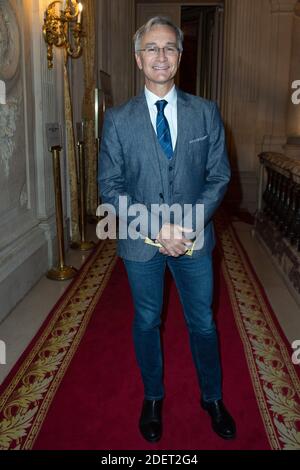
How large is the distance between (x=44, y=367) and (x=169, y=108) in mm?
1851

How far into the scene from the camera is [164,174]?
2.04m

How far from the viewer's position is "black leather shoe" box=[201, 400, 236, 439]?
2.29 m

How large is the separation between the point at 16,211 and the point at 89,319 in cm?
123

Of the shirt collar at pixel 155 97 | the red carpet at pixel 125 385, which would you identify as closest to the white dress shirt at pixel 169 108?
the shirt collar at pixel 155 97

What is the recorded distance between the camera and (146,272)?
212 cm

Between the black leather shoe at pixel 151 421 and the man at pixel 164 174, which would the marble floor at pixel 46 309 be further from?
the man at pixel 164 174

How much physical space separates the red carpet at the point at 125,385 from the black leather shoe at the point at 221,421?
0.13 ft

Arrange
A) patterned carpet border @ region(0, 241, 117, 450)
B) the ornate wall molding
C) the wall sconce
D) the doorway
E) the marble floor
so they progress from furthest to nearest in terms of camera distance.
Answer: the doorway → the wall sconce → the ornate wall molding → the marble floor → patterned carpet border @ region(0, 241, 117, 450)

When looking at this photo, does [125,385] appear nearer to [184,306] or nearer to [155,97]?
[184,306]

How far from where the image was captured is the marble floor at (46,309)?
11.0ft

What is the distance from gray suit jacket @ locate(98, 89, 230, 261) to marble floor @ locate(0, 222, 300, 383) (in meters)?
1.54

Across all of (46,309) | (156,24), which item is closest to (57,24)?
(46,309)

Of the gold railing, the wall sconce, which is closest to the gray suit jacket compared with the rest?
the gold railing

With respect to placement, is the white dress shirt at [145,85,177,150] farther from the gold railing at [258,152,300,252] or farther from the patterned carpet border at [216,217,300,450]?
the gold railing at [258,152,300,252]
